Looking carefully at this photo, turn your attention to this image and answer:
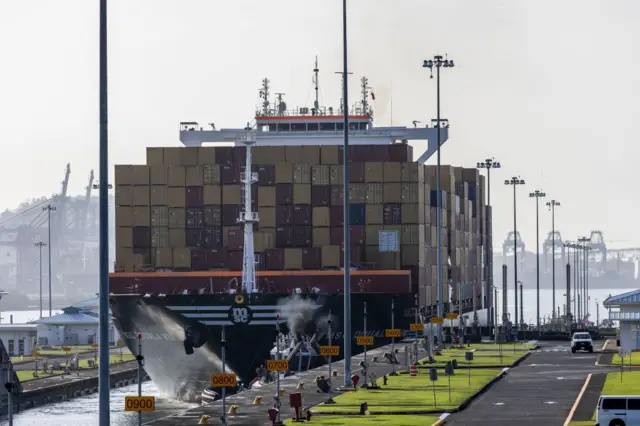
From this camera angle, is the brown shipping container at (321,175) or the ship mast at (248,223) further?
the brown shipping container at (321,175)

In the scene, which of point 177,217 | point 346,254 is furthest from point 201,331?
point 177,217

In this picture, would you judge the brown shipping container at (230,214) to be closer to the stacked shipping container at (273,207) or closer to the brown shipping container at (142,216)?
the stacked shipping container at (273,207)

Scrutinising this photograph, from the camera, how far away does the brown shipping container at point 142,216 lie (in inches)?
3703

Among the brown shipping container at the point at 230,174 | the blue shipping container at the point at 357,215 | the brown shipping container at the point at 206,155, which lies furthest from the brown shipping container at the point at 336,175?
the brown shipping container at the point at 206,155

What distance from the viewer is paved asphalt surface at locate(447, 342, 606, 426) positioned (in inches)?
1991

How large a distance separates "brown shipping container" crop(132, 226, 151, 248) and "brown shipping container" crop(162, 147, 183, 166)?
14.9 ft

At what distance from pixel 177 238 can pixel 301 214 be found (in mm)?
7620

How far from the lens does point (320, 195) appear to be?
308 ft

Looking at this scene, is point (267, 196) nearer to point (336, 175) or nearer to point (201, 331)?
point (336, 175)

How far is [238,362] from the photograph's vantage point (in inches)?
2928

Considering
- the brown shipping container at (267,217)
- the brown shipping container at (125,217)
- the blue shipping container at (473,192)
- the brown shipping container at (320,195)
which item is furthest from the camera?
the blue shipping container at (473,192)

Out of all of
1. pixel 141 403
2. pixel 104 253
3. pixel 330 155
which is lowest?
pixel 141 403

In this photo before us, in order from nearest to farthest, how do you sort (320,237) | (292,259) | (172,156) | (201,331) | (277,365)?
1. (277,365)
2. (201,331)
3. (292,259)
4. (320,237)
5. (172,156)

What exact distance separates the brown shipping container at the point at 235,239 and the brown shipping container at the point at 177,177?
4.71 meters
